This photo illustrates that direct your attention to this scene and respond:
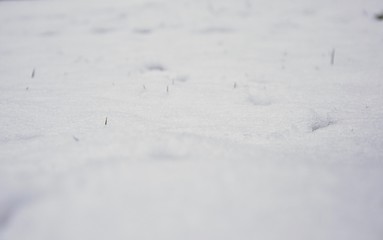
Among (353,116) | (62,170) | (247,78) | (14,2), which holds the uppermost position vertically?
(62,170)

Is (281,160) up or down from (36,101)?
up

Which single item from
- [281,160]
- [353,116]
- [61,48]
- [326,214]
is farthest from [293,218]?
[61,48]

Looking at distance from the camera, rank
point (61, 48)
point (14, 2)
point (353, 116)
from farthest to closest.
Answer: point (14, 2) → point (61, 48) → point (353, 116)

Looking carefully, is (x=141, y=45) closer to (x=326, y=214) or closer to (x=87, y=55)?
(x=87, y=55)

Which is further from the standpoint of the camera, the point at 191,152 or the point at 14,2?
the point at 14,2

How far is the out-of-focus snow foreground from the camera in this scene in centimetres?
94

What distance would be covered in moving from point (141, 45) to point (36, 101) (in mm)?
1695

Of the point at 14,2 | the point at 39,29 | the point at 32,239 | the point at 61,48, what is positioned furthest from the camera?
the point at 14,2

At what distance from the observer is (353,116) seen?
1.90m

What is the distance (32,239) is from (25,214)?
0.11m

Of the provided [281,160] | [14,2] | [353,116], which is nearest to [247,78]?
[353,116]

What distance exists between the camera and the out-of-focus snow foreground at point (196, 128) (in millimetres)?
943

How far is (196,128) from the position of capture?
182cm

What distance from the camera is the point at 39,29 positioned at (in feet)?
14.5
